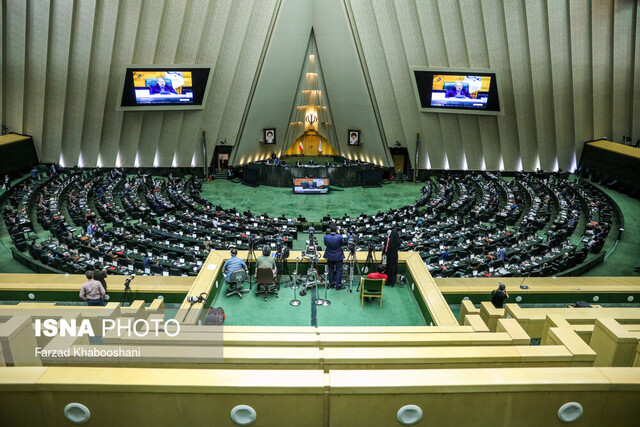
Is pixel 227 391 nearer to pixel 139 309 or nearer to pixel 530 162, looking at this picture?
pixel 139 309

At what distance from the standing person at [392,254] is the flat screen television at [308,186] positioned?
61.1 ft

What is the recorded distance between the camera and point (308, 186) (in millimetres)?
28016

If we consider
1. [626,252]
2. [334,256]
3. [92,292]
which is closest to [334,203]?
[626,252]

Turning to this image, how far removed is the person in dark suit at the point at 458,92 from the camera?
27.2 m

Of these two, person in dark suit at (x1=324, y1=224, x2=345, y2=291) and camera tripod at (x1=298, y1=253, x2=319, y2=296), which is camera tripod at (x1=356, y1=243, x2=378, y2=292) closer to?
person in dark suit at (x1=324, y1=224, x2=345, y2=291)

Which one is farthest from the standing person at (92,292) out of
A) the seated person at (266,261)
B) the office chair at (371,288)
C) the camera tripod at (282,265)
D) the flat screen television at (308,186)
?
the flat screen television at (308,186)

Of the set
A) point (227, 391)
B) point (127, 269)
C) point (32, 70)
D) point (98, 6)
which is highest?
point (98, 6)

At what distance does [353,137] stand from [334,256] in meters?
25.7

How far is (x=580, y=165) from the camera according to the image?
28.6 metres

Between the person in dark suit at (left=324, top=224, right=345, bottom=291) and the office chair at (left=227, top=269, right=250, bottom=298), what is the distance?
5.76 ft

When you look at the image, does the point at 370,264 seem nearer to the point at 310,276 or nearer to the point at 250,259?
the point at 310,276

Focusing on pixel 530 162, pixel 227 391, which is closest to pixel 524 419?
pixel 227 391

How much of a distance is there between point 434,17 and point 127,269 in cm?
2173

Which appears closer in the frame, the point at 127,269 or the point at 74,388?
the point at 74,388
